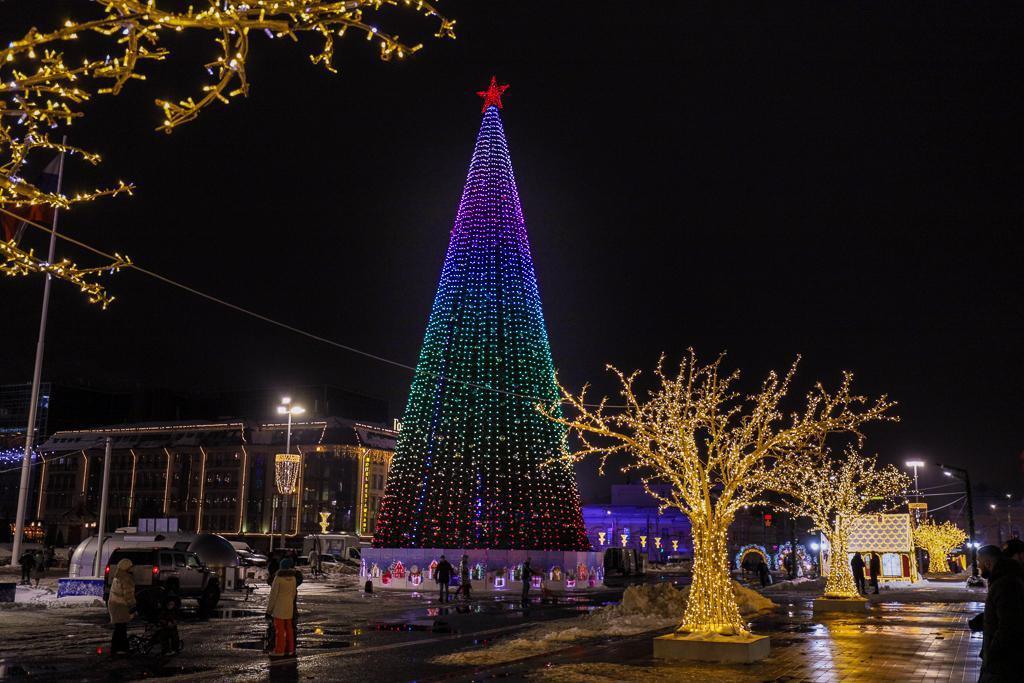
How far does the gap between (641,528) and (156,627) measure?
309 feet

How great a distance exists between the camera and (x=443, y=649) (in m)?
15.6

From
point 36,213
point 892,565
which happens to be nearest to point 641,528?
point 892,565

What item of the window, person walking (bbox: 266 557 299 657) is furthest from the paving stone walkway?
the window

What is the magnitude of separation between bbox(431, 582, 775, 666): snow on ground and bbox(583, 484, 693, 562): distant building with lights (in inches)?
3085

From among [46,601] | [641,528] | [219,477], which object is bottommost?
[46,601]

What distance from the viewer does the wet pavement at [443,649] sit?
1197cm

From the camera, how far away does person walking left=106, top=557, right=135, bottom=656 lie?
1441 cm

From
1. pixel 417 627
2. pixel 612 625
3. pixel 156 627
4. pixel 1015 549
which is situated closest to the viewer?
pixel 1015 549

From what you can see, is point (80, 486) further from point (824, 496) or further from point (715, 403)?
point (715, 403)

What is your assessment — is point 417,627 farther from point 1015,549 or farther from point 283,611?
point 1015,549

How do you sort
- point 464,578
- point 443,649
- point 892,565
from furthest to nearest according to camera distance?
point 892,565, point 464,578, point 443,649

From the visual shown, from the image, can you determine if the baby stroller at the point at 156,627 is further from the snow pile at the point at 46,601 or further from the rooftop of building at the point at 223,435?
the rooftop of building at the point at 223,435

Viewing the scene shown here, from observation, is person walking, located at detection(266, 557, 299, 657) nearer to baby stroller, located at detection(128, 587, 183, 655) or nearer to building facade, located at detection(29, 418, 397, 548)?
baby stroller, located at detection(128, 587, 183, 655)

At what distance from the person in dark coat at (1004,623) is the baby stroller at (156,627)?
41.8 feet
